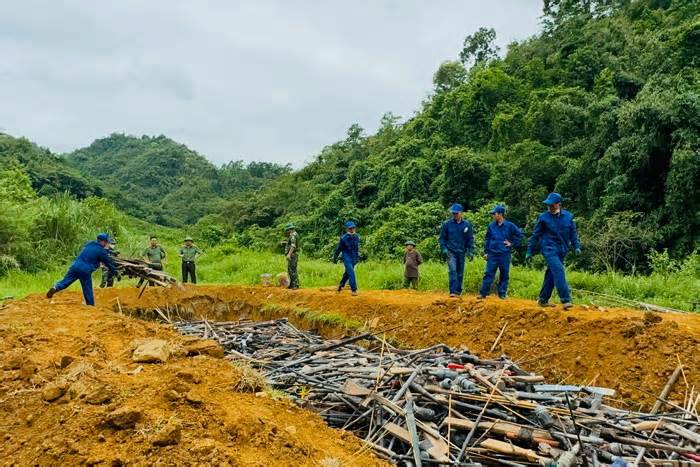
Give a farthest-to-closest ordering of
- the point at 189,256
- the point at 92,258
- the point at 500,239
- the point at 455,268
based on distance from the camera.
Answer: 1. the point at 189,256
2. the point at 92,258
3. the point at 455,268
4. the point at 500,239

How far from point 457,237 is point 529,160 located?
12.8 m

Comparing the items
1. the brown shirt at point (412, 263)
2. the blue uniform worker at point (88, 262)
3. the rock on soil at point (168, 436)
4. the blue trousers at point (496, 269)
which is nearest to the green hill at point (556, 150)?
the brown shirt at point (412, 263)

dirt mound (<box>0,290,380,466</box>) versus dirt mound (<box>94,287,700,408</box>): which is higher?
dirt mound (<box>0,290,380,466</box>)

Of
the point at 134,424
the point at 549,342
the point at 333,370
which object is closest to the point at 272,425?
the point at 134,424

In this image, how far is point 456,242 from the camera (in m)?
9.87

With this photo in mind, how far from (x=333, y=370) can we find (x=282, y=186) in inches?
1398

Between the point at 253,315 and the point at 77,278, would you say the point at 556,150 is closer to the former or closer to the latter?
the point at 253,315

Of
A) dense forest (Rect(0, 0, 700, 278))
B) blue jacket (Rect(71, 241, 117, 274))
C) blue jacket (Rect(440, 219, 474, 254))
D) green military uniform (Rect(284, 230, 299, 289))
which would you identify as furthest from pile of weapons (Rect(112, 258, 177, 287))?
dense forest (Rect(0, 0, 700, 278))

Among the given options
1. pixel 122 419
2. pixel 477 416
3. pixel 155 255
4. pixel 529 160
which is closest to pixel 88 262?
pixel 155 255

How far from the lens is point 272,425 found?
4.27 m

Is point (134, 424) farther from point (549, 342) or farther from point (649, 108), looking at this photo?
point (649, 108)

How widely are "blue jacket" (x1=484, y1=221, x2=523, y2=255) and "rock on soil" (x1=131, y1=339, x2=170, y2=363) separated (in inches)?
222

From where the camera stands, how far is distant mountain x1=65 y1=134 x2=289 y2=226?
173 feet

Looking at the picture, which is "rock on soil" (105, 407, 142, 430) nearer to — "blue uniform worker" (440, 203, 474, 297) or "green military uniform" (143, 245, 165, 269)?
"blue uniform worker" (440, 203, 474, 297)
